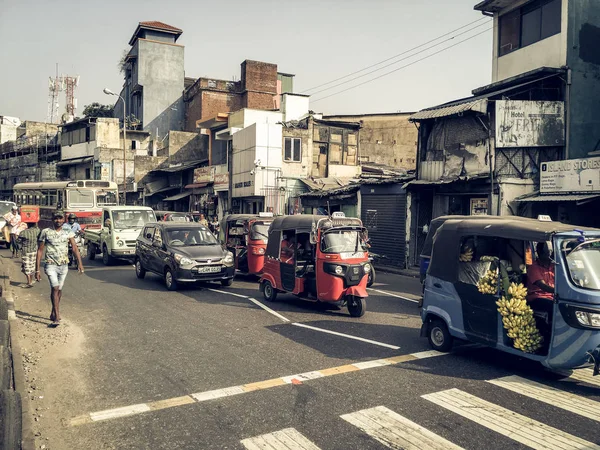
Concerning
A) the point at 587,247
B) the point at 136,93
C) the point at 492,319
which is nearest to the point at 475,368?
the point at 492,319

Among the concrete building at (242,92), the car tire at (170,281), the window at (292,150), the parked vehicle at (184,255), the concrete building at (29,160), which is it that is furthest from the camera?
the concrete building at (29,160)

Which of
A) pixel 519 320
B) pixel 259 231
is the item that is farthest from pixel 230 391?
pixel 259 231

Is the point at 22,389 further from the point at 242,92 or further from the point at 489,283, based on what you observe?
the point at 242,92

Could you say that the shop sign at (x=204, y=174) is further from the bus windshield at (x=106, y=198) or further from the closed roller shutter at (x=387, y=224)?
the closed roller shutter at (x=387, y=224)

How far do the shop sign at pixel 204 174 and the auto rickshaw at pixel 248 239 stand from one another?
21.0 metres

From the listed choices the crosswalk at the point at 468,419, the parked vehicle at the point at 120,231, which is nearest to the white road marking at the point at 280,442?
the crosswalk at the point at 468,419

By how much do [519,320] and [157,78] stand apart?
5401 centimetres

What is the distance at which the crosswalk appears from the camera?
4770 millimetres

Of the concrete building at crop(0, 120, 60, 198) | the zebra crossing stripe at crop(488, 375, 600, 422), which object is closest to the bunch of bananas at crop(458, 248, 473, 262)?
the zebra crossing stripe at crop(488, 375, 600, 422)

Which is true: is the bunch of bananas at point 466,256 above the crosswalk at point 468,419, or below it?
above

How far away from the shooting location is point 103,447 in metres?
4.77

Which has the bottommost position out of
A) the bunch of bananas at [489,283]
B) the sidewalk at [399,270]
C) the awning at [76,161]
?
the sidewalk at [399,270]

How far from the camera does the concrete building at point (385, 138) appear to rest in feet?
131

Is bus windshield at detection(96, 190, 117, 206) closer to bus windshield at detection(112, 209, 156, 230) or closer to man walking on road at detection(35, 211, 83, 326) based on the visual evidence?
bus windshield at detection(112, 209, 156, 230)
